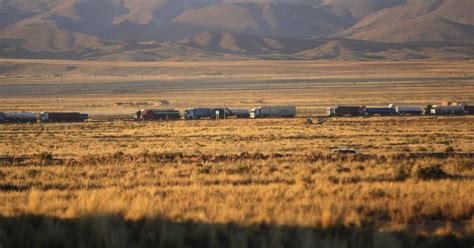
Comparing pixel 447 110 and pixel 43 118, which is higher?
pixel 43 118

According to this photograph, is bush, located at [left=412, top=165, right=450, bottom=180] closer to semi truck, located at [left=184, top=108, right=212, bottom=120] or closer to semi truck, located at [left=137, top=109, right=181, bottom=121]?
semi truck, located at [left=184, top=108, right=212, bottom=120]

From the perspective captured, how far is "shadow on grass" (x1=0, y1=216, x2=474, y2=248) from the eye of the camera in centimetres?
1185

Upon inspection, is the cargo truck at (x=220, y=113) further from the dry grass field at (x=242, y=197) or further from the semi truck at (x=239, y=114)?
the dry grass field at (x=242, y=197)

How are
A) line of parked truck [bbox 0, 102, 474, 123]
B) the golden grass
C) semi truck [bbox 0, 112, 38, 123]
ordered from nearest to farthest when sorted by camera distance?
1. the golden grass
2. semi truck [bbox 0, 112, 38, 123]
3. line of parked truck [bbox 0, 102, 474, 123]

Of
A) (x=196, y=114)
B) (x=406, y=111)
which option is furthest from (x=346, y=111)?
(x=196, y=114)

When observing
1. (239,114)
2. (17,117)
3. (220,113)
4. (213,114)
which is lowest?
(239,114)

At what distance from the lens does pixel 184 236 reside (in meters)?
12.3

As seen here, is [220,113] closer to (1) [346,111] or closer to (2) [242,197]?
(1) [346,111]

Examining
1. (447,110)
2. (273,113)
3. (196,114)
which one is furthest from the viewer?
(196,114)

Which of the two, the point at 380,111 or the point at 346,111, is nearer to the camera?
the point at 380,111

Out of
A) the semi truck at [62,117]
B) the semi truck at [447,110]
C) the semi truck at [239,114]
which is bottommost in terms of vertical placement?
the semi truck at [447,110]

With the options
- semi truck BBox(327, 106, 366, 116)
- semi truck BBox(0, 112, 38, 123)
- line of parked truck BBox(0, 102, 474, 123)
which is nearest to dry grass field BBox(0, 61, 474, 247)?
line of parked truck BBox(0, 102, 474, 123)

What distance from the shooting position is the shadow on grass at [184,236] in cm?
1185

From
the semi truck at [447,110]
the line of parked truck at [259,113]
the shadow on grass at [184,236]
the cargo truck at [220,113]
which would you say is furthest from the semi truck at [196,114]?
the shadow on grass at [184,236]
